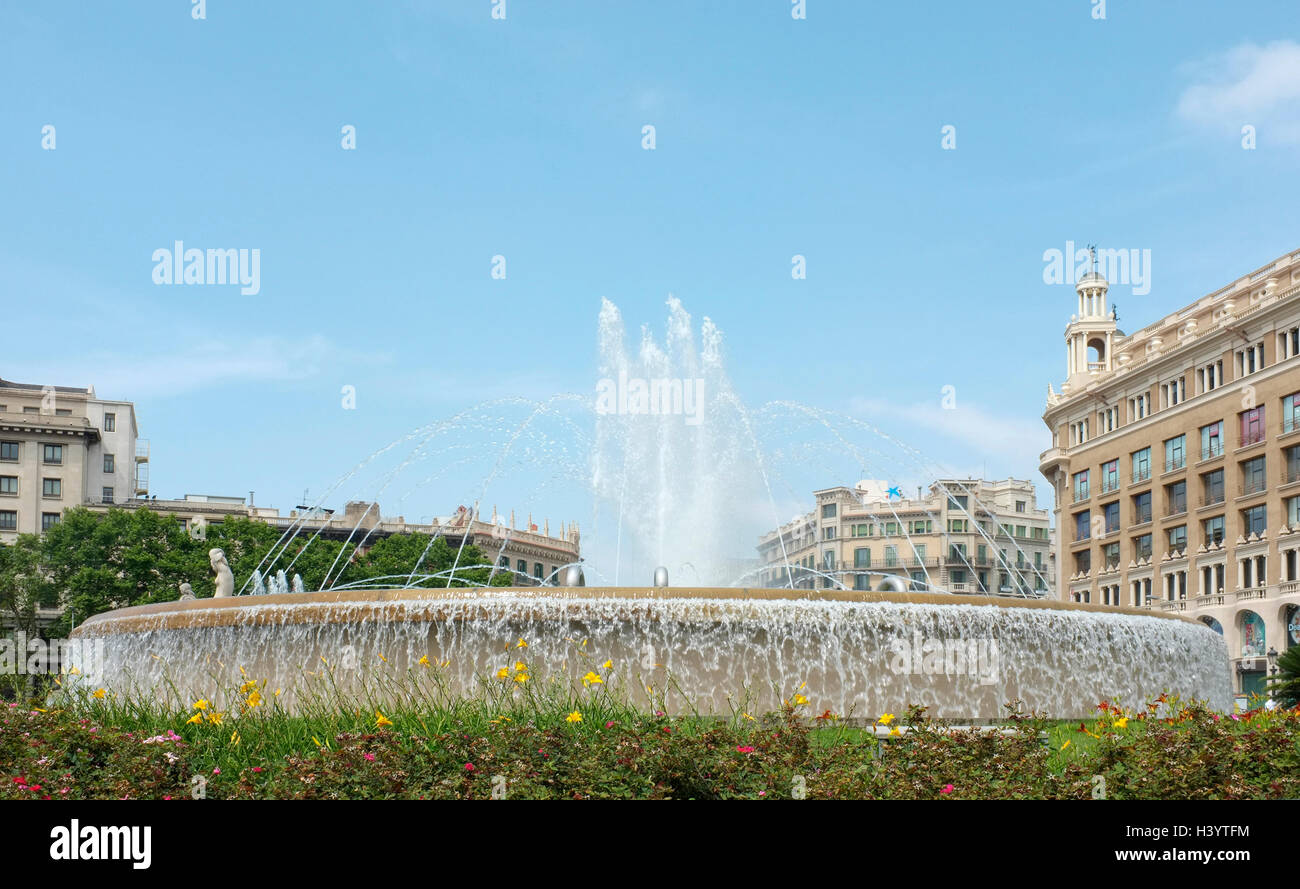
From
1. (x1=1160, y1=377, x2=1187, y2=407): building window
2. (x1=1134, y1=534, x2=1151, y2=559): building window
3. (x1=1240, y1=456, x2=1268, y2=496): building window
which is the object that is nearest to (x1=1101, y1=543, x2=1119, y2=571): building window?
(x1=1134, y1=534, x2=1151, y2=559): building window

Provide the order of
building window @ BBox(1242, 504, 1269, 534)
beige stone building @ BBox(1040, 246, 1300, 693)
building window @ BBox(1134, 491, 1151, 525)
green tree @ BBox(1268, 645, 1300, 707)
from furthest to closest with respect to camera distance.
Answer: building window @ BBox(1134, 491, 1151, 525) → building window @ BBox(1242, 504, 1269, 534) → beige stone building @ BBox(1040, 246, 1300, 693) → green tree @ BBox(1268, 645, 1300, 707)

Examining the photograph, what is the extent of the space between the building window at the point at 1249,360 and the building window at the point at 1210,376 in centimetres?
153

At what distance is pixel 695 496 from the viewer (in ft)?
90.7

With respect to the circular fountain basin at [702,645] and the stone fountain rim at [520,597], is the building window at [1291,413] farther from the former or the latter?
the circular fountain basin at [702,645]

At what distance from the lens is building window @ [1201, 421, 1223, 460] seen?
65.3 m

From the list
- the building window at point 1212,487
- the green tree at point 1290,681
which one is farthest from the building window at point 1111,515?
the green tree at point 1290,681

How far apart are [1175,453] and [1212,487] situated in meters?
3.67

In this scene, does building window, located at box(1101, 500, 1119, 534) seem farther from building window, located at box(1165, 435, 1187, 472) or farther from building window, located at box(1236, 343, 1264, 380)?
building window, located at box(1236, 343, 1264, 380)

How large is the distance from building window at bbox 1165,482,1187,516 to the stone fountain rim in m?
56.1

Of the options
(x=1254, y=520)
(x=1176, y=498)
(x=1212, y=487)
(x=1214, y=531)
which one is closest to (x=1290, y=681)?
(x=1254, y=520)

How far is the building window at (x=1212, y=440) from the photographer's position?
6531cm
